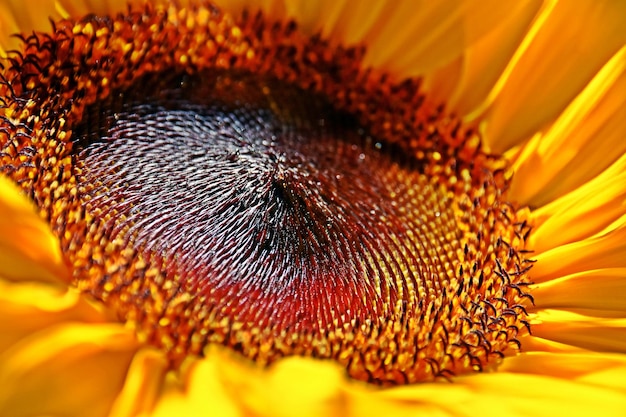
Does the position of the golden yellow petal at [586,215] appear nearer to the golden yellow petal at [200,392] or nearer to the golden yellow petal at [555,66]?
the golden yellow petal at [555,66]

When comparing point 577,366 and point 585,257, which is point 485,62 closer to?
point 585,257

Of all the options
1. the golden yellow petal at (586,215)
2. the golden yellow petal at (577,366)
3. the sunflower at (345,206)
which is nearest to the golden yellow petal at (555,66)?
the sunflower at (345,206)

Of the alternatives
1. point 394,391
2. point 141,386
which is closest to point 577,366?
point 394,391

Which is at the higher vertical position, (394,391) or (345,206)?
(345,206)

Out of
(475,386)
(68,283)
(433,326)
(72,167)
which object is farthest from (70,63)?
(475,386)

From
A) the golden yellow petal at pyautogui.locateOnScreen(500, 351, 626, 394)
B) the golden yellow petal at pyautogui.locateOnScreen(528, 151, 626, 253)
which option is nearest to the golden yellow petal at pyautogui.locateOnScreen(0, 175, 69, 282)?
the golden yellow petal at pyautogui.locateOnScreen(500, 351, 626, 394)

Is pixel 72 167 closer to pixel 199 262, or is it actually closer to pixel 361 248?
pixel 199 262

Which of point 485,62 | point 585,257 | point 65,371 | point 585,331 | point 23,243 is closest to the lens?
point 65,371
